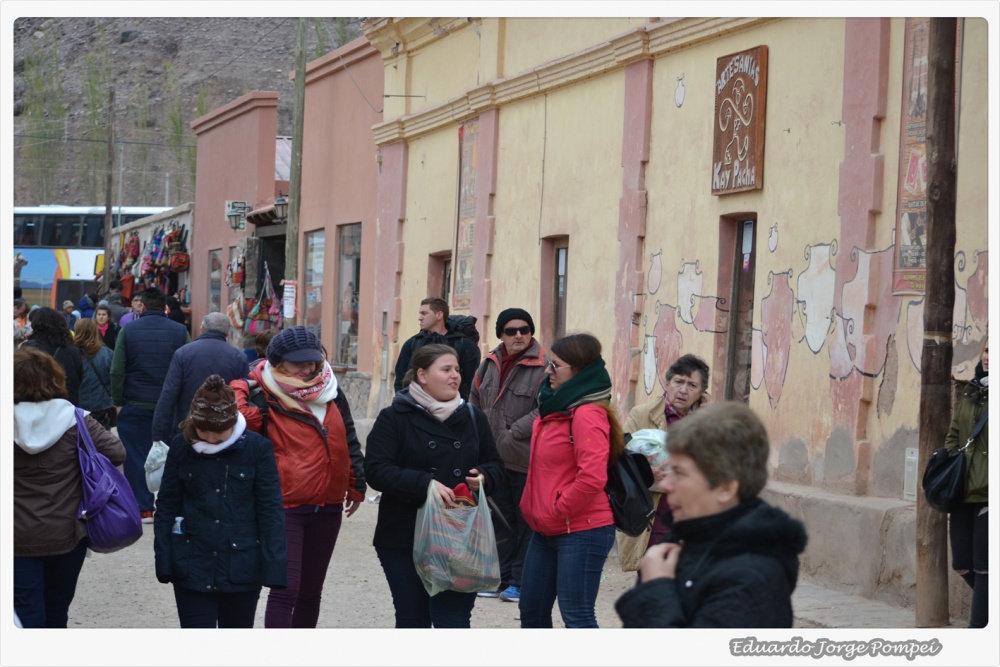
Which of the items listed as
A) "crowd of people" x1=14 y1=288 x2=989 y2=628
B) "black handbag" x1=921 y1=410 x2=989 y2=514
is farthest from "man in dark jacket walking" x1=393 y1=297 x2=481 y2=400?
"black handbag" x1=921 y1=410 x2=989 y2=514

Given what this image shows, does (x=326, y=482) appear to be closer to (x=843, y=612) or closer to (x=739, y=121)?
(x=843, y=612)

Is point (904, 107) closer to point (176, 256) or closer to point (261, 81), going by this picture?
point (176, 256)

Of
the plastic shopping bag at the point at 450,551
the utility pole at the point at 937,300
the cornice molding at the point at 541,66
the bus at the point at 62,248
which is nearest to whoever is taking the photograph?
the plastic shopping bag at the point at 450,551

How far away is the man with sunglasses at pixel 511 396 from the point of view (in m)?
8.68

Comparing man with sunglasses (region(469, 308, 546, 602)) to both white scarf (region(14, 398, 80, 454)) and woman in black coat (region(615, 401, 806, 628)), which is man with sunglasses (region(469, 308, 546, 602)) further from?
woman in black coat (region(615, 401, 806, 628))

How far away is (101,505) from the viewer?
19.8ft

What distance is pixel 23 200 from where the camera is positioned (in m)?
67.9

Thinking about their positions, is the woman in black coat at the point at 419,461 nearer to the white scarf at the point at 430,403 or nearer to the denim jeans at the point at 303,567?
the white scarf at the point at 430,403

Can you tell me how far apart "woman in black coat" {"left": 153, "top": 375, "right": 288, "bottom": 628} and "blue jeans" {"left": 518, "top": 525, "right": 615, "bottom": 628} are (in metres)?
1.15

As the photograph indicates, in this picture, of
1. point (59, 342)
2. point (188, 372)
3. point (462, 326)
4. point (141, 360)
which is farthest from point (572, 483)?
point (141, 360)

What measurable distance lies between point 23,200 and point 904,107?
6419 centimetres

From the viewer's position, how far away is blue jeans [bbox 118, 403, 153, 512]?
11.8m

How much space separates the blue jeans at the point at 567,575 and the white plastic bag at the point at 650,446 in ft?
1.45

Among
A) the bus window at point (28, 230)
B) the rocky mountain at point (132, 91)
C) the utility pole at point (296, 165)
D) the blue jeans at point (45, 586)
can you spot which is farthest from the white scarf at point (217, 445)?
the rocky mountain at point (132, 91)
